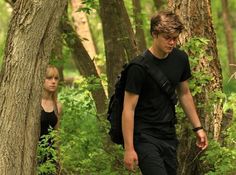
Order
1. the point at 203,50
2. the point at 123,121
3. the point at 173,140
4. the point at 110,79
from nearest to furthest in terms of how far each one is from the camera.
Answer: the point at 123,121, the point at 173,140, the point at 203,50, the point at 110,79

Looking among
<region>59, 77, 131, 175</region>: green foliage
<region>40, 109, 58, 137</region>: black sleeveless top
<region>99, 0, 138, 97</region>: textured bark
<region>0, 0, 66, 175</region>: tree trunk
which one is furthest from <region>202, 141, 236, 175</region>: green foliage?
<region>99, 0, 138, 97</region>: textured bark

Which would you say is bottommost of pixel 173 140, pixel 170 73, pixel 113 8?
pixel 173 140

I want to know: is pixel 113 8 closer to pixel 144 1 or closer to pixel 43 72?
pixel 43 72

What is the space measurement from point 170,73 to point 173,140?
0.59m

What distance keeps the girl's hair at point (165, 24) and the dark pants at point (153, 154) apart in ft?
2.86

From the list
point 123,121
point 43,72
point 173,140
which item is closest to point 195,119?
point 173,140

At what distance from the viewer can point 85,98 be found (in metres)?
Result: 8.05

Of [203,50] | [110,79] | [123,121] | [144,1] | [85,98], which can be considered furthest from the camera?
[144,1]

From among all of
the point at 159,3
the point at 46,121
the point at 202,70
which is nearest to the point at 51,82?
the point at 46,121

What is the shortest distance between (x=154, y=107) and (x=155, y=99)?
0.21ft

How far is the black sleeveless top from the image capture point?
287 inches

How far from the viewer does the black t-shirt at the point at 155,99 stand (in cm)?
530

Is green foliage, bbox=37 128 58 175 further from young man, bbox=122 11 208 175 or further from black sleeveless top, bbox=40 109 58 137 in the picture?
young man, bbox=122 11 208 175

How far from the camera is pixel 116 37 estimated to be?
9.84 meters
